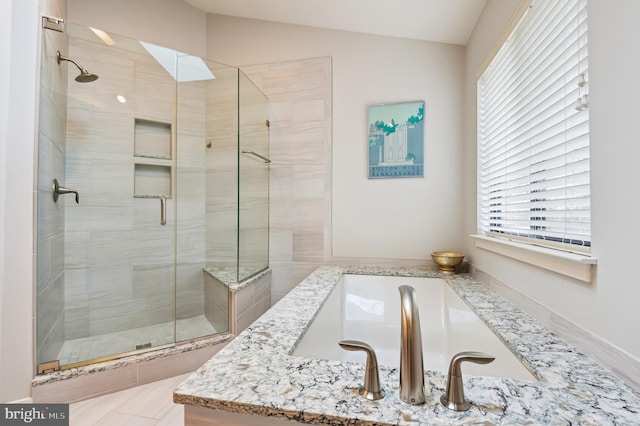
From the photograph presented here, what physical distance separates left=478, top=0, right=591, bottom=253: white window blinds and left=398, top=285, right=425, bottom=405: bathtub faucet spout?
0.68 m

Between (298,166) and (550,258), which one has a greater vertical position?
(298,166)

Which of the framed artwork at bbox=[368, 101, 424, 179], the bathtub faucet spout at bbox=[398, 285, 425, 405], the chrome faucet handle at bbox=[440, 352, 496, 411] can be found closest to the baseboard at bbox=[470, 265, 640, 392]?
the chrome faucet handle at bbox=[440, 352, 496, 411]

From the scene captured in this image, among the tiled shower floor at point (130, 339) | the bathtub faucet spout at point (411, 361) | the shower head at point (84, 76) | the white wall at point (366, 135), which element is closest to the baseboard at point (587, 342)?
the bathtub faucet spout at point (411, 361)

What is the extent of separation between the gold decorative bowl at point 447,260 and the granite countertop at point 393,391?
1.00m

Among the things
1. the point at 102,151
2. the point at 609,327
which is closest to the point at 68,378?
the point at 102,151

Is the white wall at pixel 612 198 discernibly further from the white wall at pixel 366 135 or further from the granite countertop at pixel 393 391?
the white wall at pixel 366 135

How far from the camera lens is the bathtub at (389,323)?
128 cm

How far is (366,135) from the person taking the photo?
89.9 inches

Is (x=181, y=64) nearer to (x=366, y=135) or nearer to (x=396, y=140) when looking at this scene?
(x=366, y=135)

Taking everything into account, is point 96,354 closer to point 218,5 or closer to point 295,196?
point 295,196

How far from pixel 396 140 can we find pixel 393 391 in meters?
1.89

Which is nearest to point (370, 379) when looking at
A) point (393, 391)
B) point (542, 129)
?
point (393, 391)

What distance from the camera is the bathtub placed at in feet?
4.20

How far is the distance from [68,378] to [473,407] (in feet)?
5.90
